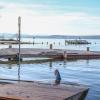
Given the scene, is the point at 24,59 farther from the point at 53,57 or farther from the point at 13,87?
the point at 13,87

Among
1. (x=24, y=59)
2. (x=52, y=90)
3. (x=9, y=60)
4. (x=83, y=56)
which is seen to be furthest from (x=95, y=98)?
(x=83, y=56)

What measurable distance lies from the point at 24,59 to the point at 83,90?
40895 millimetres

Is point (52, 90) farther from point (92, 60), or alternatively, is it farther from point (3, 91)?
point (92, 60)

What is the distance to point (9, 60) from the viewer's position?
55.6 m

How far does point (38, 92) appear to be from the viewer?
18.7m

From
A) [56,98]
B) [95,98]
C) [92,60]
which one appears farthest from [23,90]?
[92,60]

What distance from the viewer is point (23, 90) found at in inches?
755

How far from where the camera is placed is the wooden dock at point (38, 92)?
1738 cm

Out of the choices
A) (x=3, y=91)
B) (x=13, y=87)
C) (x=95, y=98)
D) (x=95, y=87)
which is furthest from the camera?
(x=95, y=87)

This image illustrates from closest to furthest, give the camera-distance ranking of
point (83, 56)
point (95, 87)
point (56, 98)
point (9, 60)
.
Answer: point (56, 98) → point (95, 87) → point (9, 60) → point (83, 56)

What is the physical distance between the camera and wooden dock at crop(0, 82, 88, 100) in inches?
684

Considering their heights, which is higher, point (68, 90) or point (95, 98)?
point (68, 90)

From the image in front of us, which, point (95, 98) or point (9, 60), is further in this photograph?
point (9, 60)

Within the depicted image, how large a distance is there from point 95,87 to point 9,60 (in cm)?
2701
